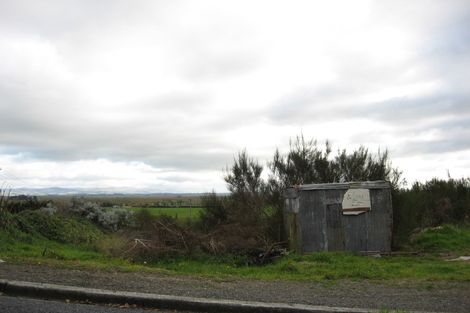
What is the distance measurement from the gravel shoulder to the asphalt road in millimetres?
761

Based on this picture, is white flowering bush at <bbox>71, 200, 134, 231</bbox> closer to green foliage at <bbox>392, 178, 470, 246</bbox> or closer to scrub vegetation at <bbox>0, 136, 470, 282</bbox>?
scrub vegetation at <bbox>0, 136, 470, 282</bbox>

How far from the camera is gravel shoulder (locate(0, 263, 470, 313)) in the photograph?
7.21 metres

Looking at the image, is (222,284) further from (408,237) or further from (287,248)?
(408,237)

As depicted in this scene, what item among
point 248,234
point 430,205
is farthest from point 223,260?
point 430,205

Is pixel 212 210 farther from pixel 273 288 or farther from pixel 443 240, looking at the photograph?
pixel 273 288

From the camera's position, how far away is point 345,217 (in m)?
14.6

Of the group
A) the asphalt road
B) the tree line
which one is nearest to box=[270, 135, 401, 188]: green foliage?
the tree line

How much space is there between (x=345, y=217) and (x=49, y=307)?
1007 cm

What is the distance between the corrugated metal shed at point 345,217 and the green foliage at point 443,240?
233cm

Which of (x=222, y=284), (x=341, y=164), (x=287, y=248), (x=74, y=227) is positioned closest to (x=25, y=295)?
(x=222, y=284)

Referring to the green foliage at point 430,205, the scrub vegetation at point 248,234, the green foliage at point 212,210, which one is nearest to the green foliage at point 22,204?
the scrub vegetation at point 248,234

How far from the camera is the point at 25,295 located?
7.36 m

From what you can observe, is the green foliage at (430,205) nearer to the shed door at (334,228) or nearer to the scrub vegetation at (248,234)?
the scrub vegetation at (248,234)

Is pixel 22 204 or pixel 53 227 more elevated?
pixel 22 204
